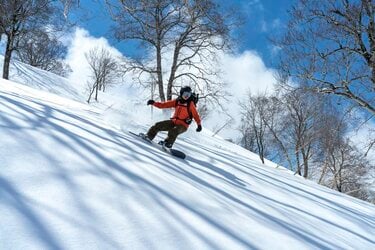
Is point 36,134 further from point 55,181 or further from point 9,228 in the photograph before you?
point 9,228

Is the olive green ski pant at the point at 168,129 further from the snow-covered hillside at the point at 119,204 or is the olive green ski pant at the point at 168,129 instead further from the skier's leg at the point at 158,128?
the snow-covered hillside at the point at 119,204

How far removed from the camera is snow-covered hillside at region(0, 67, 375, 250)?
1748 mm

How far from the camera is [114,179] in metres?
2.57

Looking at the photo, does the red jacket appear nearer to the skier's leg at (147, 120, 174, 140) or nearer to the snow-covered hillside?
the skier's leg at (147, 120, 174, 140)

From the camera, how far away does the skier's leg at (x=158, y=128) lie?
221 inches

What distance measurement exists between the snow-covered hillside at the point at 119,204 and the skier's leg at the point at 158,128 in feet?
5.15

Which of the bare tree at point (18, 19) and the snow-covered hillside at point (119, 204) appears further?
the bare tree at point (18, 19)

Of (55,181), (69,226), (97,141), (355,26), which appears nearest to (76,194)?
(55,181)

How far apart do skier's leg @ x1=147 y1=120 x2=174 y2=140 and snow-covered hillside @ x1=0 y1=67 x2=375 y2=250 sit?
5.15ft

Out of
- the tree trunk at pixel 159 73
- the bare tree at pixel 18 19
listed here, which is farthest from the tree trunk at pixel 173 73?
the bare tree at pixel 18 19

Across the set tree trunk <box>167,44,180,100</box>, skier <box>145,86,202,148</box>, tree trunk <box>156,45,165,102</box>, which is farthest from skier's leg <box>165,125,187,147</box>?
tree trunk <box>167,44,180,100</box>

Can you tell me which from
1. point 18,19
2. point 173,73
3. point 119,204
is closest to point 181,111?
point 119,204

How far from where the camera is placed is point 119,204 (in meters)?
2.18

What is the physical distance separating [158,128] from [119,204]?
11.5ft
